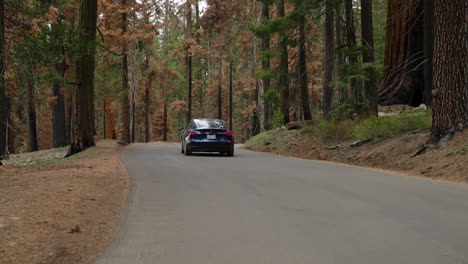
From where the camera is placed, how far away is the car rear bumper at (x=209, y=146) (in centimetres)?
2012

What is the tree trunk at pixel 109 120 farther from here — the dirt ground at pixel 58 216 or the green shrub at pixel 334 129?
the dirt ground at pixel 58 216

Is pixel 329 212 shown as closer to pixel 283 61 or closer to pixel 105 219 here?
pixel 105 219

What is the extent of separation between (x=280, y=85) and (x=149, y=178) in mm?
13089

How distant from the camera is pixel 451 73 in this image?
12.8m

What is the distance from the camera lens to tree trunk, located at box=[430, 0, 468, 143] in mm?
12719

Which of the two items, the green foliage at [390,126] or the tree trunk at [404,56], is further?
the tree trunk at [404,56]

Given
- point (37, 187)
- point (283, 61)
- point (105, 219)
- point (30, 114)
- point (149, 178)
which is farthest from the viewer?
point (30, 114)

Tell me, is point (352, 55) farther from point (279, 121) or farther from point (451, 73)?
point (279, 121)

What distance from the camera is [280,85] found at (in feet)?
77.0

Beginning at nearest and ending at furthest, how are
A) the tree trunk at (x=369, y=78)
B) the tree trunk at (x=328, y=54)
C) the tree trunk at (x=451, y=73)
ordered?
the tree trunk at (x=451, y=73) → the tree trunk at (x=369, y=78) → the tree trunk at (x=328, y=54)

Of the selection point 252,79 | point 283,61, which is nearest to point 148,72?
point 252,79

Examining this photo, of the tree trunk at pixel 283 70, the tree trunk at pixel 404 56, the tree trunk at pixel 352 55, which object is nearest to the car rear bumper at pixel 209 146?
the tree trunk at pixel 283 70

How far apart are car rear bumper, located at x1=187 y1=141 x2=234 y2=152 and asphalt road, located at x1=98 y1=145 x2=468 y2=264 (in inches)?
343

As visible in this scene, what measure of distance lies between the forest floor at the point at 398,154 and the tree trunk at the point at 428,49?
148 inches
